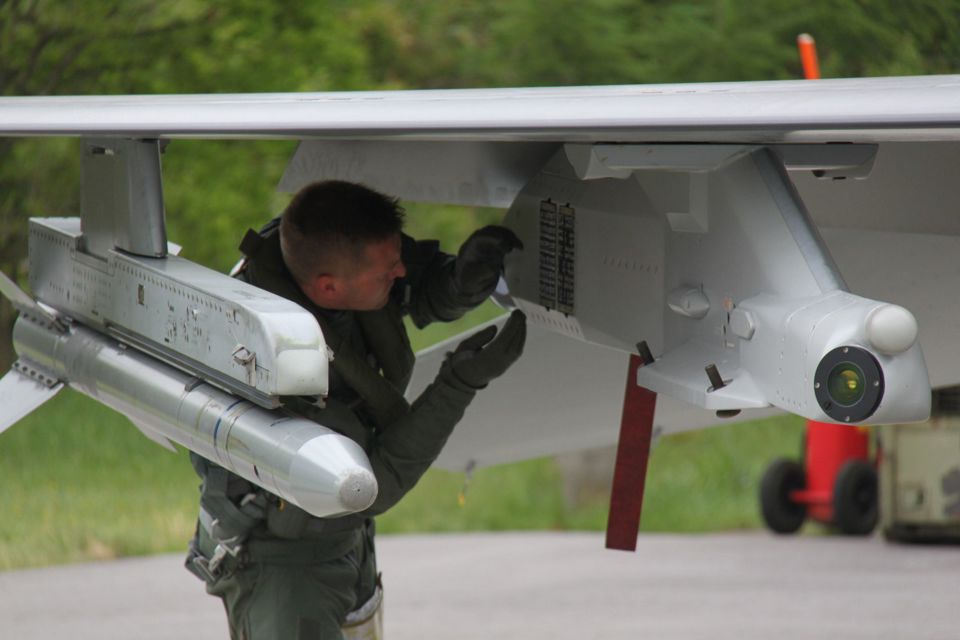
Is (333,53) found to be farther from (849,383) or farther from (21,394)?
(849,383)

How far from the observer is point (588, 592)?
19.5 ft

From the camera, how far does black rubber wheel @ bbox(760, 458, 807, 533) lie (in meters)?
7.40

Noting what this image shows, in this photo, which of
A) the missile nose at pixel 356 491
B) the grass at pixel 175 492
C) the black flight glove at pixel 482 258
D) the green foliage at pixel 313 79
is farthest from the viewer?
the green foliage at pixel 313 79

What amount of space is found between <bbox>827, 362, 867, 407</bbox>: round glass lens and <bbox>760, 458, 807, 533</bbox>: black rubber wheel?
17.0 feet

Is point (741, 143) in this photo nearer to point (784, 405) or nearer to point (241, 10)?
point (784, 405)

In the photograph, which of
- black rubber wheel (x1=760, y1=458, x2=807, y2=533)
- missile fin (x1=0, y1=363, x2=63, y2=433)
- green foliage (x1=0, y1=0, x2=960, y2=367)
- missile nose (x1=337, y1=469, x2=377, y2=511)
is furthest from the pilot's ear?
green foliage (x1=0, y1=0, x2=960, y2=367)

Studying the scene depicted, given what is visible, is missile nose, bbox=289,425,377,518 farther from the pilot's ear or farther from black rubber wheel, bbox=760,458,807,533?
black rubber wheel, bbox=760,458,807,533

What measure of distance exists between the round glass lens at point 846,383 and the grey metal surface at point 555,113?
38 cm

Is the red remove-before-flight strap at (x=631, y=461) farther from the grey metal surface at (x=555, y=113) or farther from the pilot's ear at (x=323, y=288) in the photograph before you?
the grey metal surface at (x=555, y=113)

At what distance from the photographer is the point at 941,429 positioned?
671 centimetres

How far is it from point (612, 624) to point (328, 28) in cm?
942

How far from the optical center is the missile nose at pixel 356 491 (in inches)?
95.8

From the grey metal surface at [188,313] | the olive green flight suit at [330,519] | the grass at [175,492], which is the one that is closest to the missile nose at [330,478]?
the grey metal surface at [188,313]

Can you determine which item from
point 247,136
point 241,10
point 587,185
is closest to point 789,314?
point 587,185
